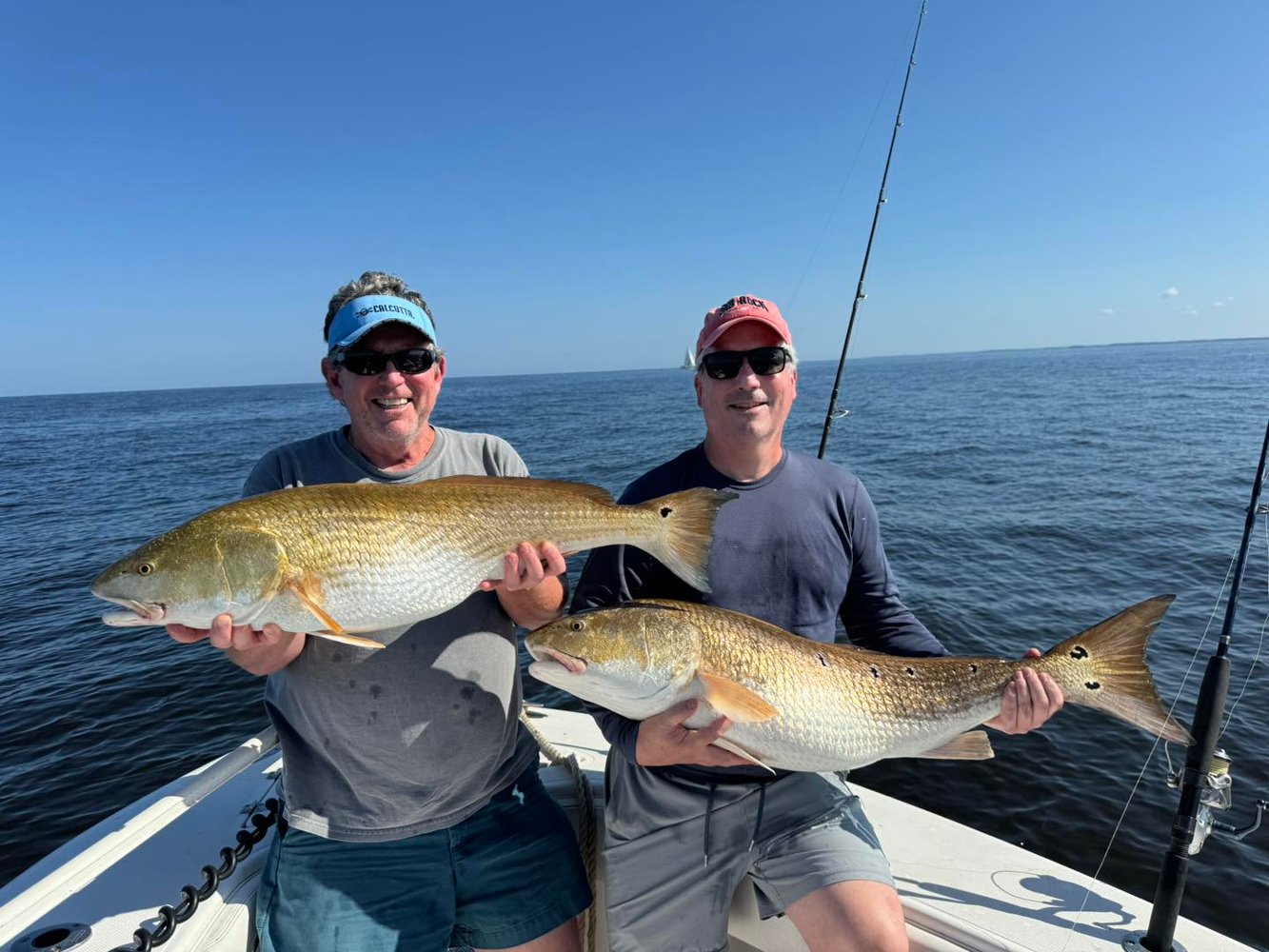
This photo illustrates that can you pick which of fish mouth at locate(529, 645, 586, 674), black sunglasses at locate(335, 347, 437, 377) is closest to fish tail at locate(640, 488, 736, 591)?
fish mouth at locate(529, 645, 586, 674)

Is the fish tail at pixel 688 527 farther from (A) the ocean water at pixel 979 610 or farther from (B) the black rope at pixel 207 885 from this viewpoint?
(A) the ocean water at pixel 979 610

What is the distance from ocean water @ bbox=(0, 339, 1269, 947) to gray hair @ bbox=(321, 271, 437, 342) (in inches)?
279

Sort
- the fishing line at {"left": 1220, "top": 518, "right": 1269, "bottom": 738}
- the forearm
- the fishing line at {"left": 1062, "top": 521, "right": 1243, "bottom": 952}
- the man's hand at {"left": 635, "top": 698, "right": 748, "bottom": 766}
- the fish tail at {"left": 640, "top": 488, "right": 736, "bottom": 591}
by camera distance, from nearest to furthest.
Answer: the man's hand at {"left": 635, "top": 698, "right": 748, "bottom": 766} → the fish tail at {"left": 640, "top": 488, "right": 736, "bottom": 591} → the forearm → the fishing line at {"left": 1062, "top": 521, "right": 1243, "bottom": 952} → the fishing line at {"left": 1220, "top": 518, "right": 1269, "bottom": 738}

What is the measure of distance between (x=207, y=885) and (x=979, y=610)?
11.2 meters

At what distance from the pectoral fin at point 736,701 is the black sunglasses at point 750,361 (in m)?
1.29

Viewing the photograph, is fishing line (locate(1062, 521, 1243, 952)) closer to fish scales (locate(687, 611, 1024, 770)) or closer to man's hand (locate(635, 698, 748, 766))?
fish scales (locate(687, 611, 1024, 770))

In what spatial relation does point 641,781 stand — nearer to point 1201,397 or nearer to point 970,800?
point 970,800

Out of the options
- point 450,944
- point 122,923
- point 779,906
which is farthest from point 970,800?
point 122,923

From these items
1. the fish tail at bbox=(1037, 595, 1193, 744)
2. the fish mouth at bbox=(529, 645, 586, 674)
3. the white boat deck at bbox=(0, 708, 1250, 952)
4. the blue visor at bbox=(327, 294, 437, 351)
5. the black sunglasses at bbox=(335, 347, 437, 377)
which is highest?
the blue visor at bbox=(327, 294, 437, 351)

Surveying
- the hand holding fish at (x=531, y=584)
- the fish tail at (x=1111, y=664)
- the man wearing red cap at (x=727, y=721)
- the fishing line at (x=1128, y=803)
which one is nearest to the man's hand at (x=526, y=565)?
the hand holding fish at (x=531, y=584)

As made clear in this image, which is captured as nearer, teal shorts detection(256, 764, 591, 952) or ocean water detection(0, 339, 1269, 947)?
teal shorts detection(256, 764, 591, 952)

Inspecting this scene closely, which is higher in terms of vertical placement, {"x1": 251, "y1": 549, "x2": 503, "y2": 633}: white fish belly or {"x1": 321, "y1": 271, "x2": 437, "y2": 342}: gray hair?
{"x1": 321, "y1": 271, "x2": 437, "y2": 342}: gray hair

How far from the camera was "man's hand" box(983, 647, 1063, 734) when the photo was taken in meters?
2.77

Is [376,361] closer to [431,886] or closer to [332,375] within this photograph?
[332,375]
